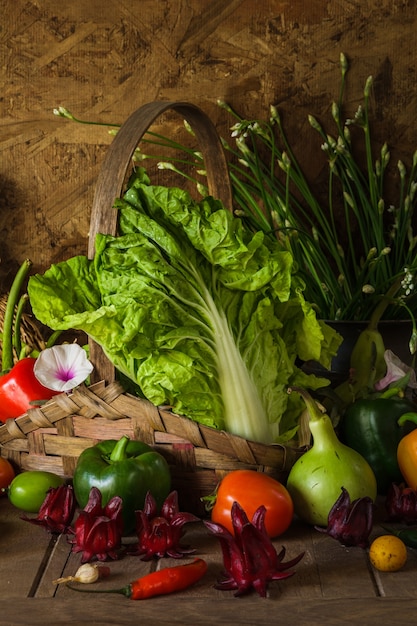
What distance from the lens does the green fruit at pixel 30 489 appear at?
1.53m

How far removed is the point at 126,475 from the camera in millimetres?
1414

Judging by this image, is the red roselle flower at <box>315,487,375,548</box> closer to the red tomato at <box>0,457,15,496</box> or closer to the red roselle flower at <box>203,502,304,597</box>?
the red roselle flower at <box>203,502,304,597</box>

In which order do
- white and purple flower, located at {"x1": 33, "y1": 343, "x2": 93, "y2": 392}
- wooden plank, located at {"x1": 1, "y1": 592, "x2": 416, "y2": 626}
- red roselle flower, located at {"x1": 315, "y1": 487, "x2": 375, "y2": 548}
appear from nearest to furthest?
1. wooden plank, located at {"x1": 1, "y1": 592, "x2": 416, "y2": 626}
2. red roselle flower, located at {"x1": 315, "y1": 487, "x2": 375, "y2": 548}
3. white and purple flower, located at {"x1": 33, "y1": 343, "x2": 93, "y2": 392}

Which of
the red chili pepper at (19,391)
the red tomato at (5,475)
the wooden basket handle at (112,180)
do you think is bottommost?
the red tomato at (5,475)

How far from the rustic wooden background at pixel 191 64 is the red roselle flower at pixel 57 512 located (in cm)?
118

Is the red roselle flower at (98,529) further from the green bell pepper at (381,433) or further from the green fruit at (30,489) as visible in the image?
the green bell pepper at (381,433)

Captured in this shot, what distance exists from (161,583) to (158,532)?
0.44ft

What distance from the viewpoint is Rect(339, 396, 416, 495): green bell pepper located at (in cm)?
168

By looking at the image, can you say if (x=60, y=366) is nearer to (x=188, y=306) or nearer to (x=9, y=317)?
(x=188, y=306)

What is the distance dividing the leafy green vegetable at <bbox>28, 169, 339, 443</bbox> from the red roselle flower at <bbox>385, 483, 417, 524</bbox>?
258 millimetres

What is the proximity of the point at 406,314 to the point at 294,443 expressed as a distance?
2.35 feet

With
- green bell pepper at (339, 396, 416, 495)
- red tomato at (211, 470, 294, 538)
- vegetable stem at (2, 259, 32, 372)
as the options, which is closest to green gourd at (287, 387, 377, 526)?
red tomato at (211, 470, 294, 538)

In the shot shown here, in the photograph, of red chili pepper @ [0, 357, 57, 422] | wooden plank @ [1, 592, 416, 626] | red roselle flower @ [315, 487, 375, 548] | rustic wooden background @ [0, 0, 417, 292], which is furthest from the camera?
rustic wooden background @ [0, 0, 417, 292]

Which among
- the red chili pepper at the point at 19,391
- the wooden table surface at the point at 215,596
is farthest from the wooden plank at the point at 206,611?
the red chili pepper at the point at 19,391
